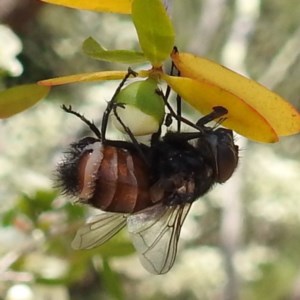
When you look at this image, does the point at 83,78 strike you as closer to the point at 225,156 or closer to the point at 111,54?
A: the point at 111,54

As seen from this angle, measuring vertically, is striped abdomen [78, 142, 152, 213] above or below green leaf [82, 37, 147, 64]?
below

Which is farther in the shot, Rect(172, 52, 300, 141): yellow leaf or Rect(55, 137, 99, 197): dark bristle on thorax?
Rect(55, 137, 99, 197): dark bristle on thorax

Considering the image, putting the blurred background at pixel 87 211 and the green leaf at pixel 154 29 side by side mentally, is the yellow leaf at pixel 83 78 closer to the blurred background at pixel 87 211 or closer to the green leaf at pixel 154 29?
the green leaf at pixel 154 29

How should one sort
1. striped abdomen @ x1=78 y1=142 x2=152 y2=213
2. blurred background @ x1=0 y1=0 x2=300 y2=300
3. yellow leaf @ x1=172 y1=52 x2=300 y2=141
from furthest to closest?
blurred background @ x1=0 y1=0 x2=300 y2=300
striped abdomen @ x1=78 y1=142 x2=152 y2=213
yellow leaf @ x1=172 y1=52 x2=300 y2=141

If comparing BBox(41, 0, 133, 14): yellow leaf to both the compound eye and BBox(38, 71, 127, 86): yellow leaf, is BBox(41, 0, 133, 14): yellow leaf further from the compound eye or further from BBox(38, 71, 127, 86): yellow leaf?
the compound eye

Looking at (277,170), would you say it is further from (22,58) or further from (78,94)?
(22,58)

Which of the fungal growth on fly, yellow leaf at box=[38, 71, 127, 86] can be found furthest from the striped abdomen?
yellow leaf at box=[38, 71, 127, 86]

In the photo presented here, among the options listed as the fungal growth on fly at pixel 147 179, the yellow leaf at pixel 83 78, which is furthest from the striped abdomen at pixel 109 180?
the yellow leaf at pixel 83 78

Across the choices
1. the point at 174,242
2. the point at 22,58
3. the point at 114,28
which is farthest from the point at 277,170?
the point at 174,242
